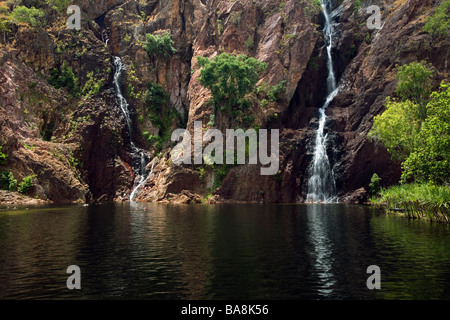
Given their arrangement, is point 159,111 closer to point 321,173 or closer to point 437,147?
point 321,173

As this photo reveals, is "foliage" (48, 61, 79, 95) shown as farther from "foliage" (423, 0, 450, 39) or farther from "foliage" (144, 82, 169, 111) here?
"foliage" (423, 0, 450, 39)

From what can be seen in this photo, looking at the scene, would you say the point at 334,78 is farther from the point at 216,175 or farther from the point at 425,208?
Result: the point at 425,208

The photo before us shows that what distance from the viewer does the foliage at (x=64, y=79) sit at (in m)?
84.9

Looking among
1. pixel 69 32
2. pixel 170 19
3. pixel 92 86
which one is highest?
pixel 170 19

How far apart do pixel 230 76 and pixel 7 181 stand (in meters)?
46.7

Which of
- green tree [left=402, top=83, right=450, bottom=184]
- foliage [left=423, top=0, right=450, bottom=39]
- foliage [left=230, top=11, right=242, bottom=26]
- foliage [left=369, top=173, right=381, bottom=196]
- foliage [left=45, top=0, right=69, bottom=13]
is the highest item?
foliage [left=45, top=0, right=69, bottom=13]

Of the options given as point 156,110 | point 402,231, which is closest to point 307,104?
point 156,110

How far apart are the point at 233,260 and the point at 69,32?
3536 inches

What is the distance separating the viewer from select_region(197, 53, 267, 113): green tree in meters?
74.7

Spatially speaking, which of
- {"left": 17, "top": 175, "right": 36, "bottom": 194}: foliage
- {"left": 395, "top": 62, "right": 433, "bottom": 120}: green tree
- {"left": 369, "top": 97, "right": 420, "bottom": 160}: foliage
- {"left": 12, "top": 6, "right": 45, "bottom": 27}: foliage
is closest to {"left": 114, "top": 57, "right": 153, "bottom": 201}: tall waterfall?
{"left": 12, "top": 6, "right": 45, "bottom": 27}: foliage

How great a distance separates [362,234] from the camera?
93.5 ft

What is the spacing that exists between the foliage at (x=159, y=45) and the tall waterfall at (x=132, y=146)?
27.9ft

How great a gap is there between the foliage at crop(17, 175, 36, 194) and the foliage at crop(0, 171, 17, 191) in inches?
36.0

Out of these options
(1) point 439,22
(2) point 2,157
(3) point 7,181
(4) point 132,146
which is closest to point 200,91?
(4) point 132,146
